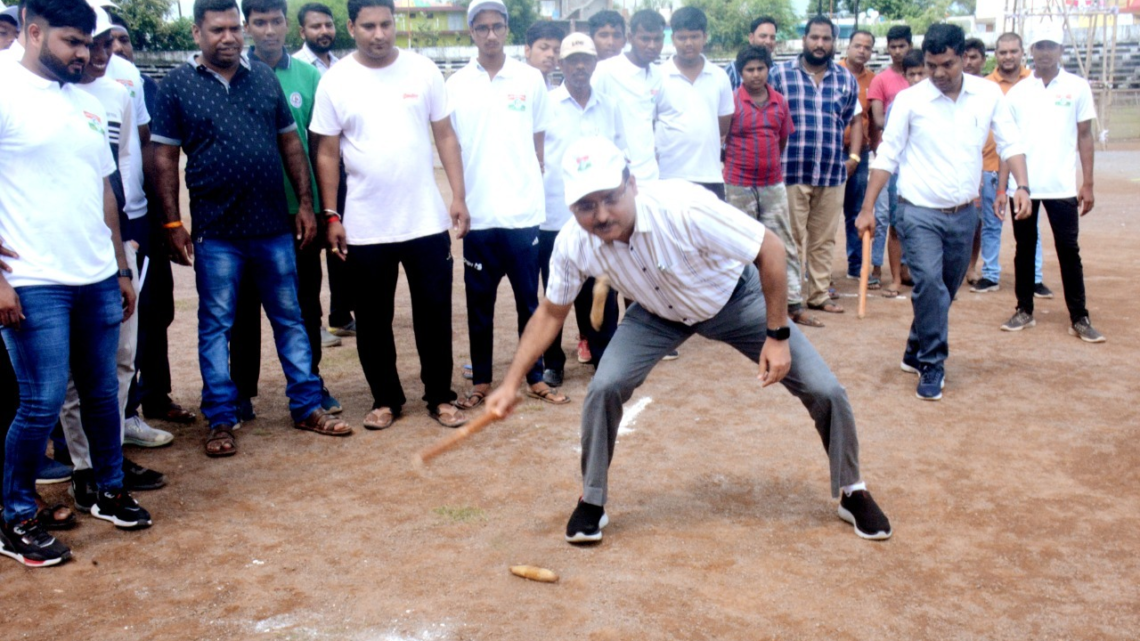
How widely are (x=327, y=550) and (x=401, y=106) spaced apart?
2.65m

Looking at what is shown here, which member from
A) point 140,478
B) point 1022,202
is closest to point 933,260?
point 1022,202

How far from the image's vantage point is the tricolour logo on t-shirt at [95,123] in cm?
458

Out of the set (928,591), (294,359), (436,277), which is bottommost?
(928,591)

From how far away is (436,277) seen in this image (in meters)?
6.27

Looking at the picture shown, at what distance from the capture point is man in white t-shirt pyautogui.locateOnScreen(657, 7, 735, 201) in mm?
7770

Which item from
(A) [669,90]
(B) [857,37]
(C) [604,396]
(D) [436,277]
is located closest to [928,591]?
A: (C) [604,396]

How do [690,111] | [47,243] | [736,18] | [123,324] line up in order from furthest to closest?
[736,18] < [690,111] < [123,324] < [47,243]

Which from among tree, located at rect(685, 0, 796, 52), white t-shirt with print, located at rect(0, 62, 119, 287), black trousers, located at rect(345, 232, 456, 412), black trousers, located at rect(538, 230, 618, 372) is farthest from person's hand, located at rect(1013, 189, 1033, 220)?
tree, located at rect(685, 0, 796, 52)

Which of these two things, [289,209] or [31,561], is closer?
[31,561]

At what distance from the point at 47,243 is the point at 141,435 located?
1.92 metres

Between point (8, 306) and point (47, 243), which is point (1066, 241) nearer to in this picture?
point (47, 243)

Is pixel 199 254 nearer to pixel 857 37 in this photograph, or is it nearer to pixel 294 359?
pixel 294 359

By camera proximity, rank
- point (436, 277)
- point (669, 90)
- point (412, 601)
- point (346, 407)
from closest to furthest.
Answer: point (412, 601) < point (436, 277) < point (346, 407) < point (669, 90)

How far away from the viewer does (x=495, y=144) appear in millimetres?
6520
